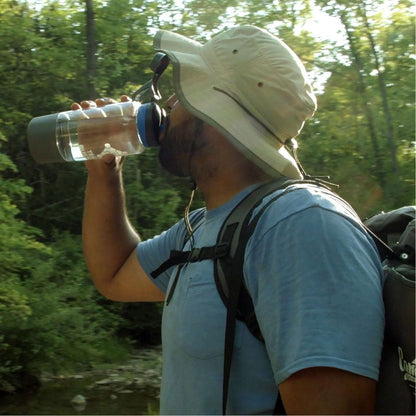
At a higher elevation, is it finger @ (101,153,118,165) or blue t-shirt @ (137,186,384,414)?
blue t-shirt @ (137,186,384,414)

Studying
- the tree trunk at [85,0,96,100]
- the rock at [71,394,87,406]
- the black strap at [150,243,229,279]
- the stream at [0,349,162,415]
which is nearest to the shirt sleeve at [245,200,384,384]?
the black strap at [150,243,229,279]

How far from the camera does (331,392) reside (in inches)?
56.3

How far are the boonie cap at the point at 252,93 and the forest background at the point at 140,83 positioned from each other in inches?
226

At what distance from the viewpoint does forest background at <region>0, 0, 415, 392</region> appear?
841cm

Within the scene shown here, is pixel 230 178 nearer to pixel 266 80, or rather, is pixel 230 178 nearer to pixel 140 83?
pixel 266 80

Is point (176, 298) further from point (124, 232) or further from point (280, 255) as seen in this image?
point (124, 232)

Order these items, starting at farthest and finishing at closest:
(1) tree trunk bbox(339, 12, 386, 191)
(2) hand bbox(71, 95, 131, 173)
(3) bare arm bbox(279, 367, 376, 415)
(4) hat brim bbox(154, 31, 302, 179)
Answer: (1) tree trunk bbox(339, 12, 386, 191) < (2) hand bbox(71, 95, 131, 173) < (4) hat brim bbox(154, 31, 302, 179) < (3) bare arm bbox(279, 367, 376, 415)

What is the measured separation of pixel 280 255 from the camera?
5.00 ft

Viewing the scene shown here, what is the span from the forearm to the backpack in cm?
64

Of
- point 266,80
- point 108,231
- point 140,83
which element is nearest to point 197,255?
point 266,80

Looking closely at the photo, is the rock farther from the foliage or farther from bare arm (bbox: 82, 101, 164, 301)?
bare arm (bbox: 82, 101, 164, 301)

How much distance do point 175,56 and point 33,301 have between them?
5059mm

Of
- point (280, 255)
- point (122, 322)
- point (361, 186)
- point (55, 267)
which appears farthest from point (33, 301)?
point (280, 255)

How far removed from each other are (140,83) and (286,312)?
25.3 feet
